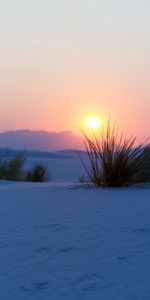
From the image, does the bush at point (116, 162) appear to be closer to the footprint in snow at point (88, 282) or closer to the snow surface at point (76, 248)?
the snow surface at point (76, 248)

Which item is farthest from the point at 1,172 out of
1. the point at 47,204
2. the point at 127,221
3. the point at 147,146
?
the point at 127,221

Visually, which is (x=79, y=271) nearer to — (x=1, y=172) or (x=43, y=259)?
(x=43, y=259)

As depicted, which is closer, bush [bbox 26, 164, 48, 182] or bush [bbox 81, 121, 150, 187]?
bush [bbox 81, 121, 150, 187]

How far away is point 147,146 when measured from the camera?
8.82 metres

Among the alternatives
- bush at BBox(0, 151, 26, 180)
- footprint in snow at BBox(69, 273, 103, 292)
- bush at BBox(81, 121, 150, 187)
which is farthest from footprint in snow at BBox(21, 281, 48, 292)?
bush at BBox(0, 151, 26, 180)

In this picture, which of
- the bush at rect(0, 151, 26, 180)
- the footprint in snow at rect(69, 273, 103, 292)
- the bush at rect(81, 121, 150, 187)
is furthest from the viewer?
the bush at rect(0, 151, 26, 180)

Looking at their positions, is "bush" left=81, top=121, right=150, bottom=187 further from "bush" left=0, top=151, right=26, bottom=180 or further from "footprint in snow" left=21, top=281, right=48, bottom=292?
"bush" left=0, top=151, right=26, bottom=180

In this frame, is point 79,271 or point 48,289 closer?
point 48,289

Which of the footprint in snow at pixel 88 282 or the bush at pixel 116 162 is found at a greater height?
the bush at pixel 116 162

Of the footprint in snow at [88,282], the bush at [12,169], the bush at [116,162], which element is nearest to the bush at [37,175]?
the bush at [12,169]

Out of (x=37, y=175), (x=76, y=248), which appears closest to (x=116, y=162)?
(x=76, y=248)

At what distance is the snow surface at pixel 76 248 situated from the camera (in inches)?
126

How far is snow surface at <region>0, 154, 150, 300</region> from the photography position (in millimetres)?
3201

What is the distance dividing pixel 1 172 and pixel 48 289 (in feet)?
46.1
